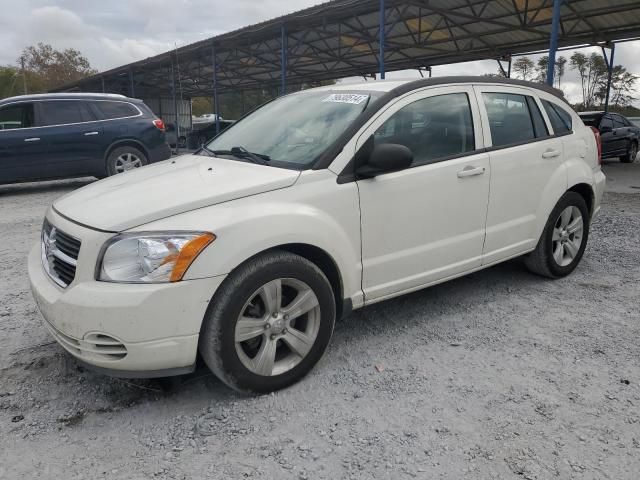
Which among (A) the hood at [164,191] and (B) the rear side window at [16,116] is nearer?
(A) the hood at [164,191]

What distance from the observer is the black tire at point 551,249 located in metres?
4.16

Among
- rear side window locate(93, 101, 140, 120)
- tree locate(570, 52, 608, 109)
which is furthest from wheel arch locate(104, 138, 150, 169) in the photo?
tree locate(570, 52, 608, 109)

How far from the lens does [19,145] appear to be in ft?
28.3

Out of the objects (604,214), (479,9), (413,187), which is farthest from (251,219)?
(479,9)

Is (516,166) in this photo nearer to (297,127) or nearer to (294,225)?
(297,127)

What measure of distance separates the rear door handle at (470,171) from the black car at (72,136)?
7474mm

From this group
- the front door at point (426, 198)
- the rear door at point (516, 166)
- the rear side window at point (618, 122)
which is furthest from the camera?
the rear side window at point (618, 122)

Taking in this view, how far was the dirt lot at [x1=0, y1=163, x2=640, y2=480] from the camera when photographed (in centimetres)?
218

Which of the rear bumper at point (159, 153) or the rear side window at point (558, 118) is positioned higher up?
the rear side window at point (558, 118)

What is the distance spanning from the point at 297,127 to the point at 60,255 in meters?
1.59

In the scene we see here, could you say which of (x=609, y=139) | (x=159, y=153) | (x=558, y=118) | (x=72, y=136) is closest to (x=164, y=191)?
(x=558, y=118)

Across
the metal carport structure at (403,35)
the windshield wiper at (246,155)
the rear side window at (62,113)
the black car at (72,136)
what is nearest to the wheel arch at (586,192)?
the windshield wiper at (246,155)

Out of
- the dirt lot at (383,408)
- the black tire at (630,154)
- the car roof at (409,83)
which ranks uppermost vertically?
the car roof at (409,83)

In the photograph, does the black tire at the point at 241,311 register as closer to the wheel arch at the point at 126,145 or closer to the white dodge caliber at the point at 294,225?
the white dodge caliber at the point at 294,225
